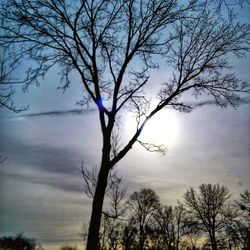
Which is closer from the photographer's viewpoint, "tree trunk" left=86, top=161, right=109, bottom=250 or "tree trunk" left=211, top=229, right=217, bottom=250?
"tree trunk" left=86, top=161, right=109, bottom=250

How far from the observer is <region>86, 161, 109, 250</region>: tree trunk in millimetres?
9156

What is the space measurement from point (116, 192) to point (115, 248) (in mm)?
27537

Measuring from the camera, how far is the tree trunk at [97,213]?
9156mm

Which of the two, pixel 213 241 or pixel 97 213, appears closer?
pixel 97 213

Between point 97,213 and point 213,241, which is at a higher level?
point 213,241

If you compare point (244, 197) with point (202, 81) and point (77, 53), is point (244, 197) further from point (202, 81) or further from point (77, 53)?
point (77, 53)

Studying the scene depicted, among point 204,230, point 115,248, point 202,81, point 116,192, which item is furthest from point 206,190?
point 202,81

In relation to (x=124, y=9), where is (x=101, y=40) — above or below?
below

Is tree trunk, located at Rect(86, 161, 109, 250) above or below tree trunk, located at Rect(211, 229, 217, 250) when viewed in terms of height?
below

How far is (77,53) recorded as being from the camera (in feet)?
38.6

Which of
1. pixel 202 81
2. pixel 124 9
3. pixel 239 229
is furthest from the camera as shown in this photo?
pixel 239 229

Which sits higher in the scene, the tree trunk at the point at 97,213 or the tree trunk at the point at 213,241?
the tree trunk at the point at 213,241

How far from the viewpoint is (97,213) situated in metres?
9.49

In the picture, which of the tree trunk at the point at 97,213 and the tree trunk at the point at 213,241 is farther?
the tree trunk at the point at 213,241
